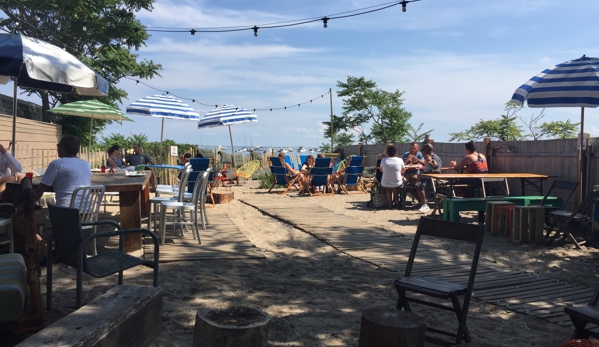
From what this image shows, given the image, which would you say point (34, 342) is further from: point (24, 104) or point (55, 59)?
point (24, 104)

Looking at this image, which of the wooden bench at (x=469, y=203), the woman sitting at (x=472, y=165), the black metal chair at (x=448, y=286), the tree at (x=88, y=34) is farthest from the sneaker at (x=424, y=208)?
the tree at (x=88, y=34)

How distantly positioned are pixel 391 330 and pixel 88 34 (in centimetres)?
2299

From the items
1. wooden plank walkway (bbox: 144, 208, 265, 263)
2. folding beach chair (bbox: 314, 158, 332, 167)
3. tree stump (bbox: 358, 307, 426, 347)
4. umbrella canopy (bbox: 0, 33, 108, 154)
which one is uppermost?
umbrella canopy (bbox: 0, 33, 108, 154)

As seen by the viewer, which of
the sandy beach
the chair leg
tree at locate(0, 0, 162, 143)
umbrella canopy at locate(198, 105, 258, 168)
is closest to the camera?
the sandy beach

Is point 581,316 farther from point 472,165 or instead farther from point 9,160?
point 472,165

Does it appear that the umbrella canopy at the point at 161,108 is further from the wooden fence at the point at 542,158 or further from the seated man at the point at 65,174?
the seated man at the point at 65,174

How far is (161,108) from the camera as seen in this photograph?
1175cm

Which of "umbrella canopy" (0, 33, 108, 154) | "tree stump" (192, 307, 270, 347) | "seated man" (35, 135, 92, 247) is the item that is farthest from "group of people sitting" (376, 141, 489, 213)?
"tree stump" (192, 307, 270, 347)

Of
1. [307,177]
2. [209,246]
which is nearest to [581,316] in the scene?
[209,246]

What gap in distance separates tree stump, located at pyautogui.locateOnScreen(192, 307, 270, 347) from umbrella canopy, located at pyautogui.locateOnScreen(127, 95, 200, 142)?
9.38 meters

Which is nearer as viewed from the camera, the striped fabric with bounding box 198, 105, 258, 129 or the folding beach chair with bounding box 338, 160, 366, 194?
the folding beach chair with bounding box 338, 160, 366, 194

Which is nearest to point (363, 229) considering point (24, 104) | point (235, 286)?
point (235, 286)

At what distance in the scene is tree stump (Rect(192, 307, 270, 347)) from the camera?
248cm

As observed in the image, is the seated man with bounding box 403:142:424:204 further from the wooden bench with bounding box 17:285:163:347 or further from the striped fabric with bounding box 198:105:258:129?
the wooden bench with bounding box 17:285:163:347
